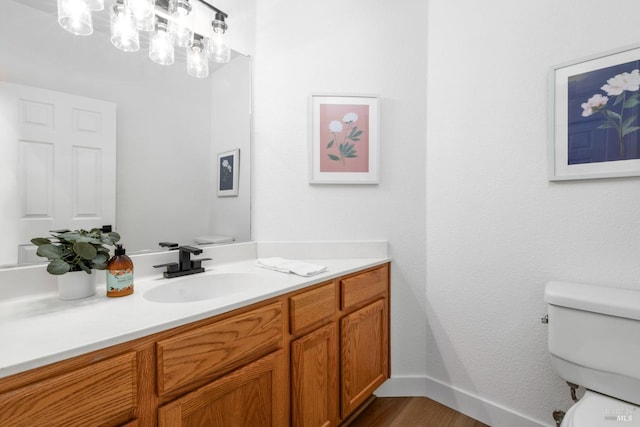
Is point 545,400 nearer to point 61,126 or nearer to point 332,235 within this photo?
point 332,235

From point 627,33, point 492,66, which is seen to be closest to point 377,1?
point 492,66

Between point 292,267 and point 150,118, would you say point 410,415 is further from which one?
point 150,118

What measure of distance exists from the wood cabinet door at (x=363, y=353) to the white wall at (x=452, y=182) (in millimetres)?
167

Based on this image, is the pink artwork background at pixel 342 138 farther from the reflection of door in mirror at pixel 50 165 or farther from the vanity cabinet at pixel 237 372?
the reflection of door in mirror at pixel 50 165

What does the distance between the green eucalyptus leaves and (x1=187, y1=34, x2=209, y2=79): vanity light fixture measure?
0.89 metres

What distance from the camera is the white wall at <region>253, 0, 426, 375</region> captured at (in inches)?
66.4

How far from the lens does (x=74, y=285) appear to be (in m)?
0.93

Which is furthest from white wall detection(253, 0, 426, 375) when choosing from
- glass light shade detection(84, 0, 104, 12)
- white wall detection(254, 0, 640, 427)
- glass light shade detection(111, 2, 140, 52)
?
glass light shade detection(84, 0, 104, 12)

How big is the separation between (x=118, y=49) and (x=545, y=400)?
237 centimetres

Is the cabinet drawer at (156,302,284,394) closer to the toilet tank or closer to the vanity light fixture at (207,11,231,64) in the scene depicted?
the toilet tank

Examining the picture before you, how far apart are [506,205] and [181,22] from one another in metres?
1.74

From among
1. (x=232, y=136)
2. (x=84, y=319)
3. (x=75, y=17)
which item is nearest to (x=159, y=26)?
(x=75, y=17)

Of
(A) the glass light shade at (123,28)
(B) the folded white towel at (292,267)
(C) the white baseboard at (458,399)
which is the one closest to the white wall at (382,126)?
(C) the white baseboard at (458,399)

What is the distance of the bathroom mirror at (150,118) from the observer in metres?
0.98
